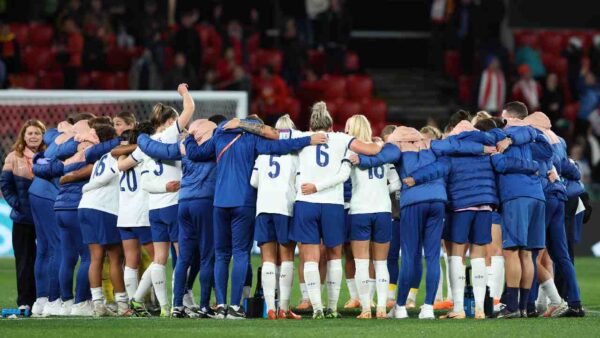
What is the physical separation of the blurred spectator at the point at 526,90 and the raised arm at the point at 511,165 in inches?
546

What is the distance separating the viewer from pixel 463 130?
14000 millimetres

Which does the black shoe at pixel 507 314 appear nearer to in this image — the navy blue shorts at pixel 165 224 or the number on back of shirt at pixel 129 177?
the navy blue shorts at pixel 165 224

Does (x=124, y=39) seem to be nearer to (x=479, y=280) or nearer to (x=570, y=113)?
(x=570, y=113)

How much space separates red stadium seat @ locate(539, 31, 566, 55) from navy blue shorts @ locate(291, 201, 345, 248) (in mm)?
17777

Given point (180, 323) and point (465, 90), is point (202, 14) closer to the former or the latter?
point (465, 90)

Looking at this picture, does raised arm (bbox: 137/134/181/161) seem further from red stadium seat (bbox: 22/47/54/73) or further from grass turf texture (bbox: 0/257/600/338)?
red stadium seat (bbox: 22/47/54/73)

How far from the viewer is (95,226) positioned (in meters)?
14.3

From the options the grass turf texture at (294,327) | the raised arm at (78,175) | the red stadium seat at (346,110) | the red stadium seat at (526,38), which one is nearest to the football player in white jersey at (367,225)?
the grass turf texture at (294,327)

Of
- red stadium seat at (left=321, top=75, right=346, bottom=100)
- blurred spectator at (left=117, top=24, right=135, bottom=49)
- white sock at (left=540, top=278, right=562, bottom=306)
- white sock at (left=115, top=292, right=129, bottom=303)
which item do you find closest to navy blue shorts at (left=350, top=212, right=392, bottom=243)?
white sock at (left=540, top=278, right=562, bottom=306)

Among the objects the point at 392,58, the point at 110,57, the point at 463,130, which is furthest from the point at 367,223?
the point at 392,58

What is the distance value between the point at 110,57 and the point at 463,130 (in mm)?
12661

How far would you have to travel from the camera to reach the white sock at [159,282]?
549 inches

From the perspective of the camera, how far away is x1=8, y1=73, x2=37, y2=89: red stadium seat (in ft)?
80.8

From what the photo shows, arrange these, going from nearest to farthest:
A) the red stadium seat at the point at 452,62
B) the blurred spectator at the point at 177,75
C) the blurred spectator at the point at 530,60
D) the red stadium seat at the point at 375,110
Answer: the blurred spectator at the point at 177,75
the red stadium seat at the point at 375,110
the blurred spectator at the point at 530,60
the red stadium seat at the point at 452,62
